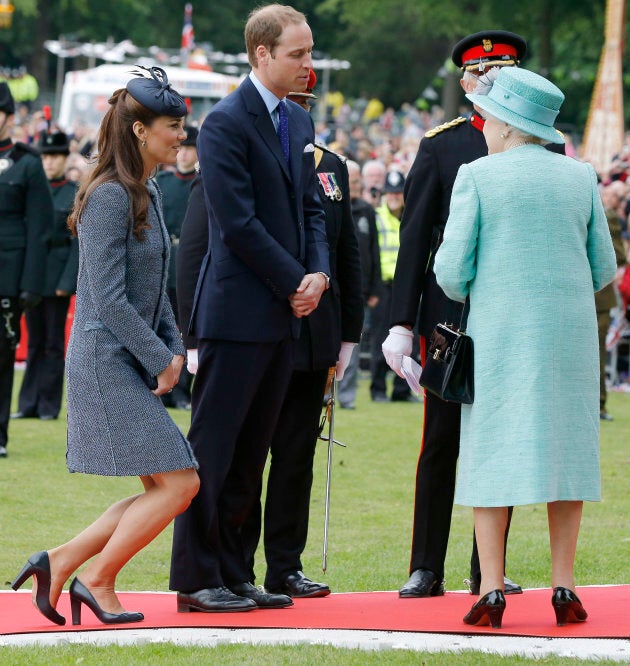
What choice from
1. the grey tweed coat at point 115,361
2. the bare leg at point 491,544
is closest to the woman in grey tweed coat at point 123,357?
the grey tweed coat at point 115,361

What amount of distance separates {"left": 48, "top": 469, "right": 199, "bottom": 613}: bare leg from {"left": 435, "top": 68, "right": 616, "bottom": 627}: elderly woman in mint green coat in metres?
1.00

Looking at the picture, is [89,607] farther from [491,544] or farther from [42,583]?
[491,544]

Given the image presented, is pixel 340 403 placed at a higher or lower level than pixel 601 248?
lower

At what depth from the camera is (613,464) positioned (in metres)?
11.3

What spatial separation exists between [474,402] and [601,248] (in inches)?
28.7

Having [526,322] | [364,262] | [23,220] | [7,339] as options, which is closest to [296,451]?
[526,322]

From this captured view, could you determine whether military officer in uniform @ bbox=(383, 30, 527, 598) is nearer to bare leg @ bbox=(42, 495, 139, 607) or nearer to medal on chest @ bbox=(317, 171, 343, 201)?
medal on chest @ bbox=(317, 171, 343, 201)

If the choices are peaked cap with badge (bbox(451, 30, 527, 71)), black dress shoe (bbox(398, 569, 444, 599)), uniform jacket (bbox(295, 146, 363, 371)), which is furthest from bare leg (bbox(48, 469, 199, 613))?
peaked cap with badge (bbox(451, 30, 527, 71))

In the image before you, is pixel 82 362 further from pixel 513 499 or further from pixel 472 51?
pixel 472 51

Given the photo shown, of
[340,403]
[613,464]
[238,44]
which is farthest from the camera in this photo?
[238,44]

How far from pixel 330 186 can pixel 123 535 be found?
1849 millimetres

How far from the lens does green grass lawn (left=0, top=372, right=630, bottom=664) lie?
22.9 feet

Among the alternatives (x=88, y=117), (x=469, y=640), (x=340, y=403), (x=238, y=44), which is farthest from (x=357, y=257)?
(x=238, y=44)

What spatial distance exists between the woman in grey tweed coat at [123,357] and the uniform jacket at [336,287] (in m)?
0.83
